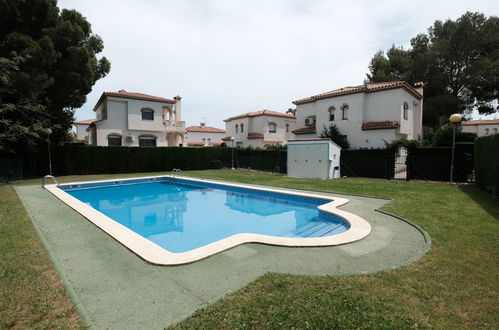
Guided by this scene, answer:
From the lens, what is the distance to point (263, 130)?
37094mm

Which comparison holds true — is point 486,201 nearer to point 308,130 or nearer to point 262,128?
point 308,130

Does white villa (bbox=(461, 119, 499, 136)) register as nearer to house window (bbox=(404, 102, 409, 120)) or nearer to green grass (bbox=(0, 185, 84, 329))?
house window (bbox=(404, 102, 409, 120))

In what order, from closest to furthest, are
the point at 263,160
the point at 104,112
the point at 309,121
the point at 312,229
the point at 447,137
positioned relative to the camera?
the point at 312,229 < the point at 447,137 < the point at 263,160 < the point at 104,112 < the point at 309,121

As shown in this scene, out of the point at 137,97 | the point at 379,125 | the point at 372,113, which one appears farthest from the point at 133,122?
the point at 379,125

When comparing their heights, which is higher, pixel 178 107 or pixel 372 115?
pixel 178 107

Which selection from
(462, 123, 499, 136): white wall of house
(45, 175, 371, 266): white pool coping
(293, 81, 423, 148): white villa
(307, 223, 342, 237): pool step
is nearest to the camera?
(45, 175, 371, 266): white pool coping

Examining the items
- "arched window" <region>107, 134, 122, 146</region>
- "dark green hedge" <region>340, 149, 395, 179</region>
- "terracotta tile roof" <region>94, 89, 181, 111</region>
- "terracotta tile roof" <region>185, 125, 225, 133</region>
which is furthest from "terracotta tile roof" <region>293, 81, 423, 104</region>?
"terracotta tile roof" <region>185, 125, 225, 133</region>

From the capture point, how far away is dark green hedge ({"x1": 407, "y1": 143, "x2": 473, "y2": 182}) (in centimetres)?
1475

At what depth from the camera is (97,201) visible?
12.8 m

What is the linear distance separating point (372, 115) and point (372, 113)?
189 mm

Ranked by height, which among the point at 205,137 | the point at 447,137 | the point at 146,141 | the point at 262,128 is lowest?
the point at 447,137

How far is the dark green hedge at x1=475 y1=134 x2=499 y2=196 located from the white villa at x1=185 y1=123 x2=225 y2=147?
4712cm

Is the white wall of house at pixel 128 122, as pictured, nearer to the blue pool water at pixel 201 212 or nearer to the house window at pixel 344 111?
the blue pool water at pixel 201 212

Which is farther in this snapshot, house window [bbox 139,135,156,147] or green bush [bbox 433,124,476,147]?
house window [bbox 139,135,156,147]
